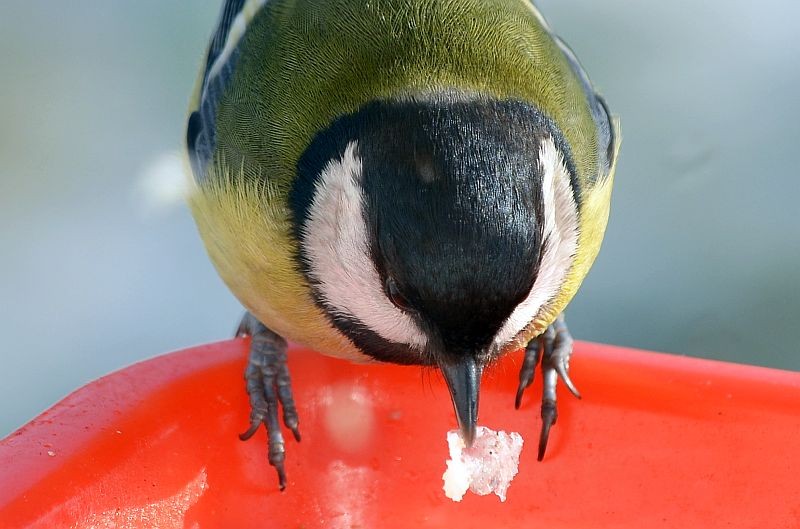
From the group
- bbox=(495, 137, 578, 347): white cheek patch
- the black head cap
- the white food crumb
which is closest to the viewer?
the black head cap

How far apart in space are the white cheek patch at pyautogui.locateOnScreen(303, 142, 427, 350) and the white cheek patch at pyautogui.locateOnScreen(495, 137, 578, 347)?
12 centimetres

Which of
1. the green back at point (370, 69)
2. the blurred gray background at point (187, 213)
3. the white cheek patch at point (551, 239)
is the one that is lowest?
the blurred gray background at point (187, 213)

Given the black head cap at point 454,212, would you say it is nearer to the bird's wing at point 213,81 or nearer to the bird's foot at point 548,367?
the bird's foot at point 548,367

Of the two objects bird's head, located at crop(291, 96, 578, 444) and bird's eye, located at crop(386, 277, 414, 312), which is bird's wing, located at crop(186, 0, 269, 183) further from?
bird's eye, located at crop(386, 277, 414, 312)

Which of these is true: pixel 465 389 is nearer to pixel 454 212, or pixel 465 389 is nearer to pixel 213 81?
pixel 454 212

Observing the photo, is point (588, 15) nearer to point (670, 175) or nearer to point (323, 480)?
point (670, 175)

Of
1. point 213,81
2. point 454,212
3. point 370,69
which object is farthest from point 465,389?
point 213,81

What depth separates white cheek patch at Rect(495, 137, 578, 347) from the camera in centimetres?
116

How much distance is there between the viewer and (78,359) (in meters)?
2.33

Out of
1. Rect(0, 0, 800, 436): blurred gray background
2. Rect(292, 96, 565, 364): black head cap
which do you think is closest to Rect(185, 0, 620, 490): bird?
Rect(292, 96, 565, 364): black head cap

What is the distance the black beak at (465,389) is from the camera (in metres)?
1.19

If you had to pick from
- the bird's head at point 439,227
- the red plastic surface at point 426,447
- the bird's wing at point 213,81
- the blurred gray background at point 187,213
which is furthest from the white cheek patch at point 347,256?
the blurred gray background at point 187,213

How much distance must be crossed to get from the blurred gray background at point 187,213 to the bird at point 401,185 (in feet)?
2.67

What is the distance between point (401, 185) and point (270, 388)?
17.6 inches
